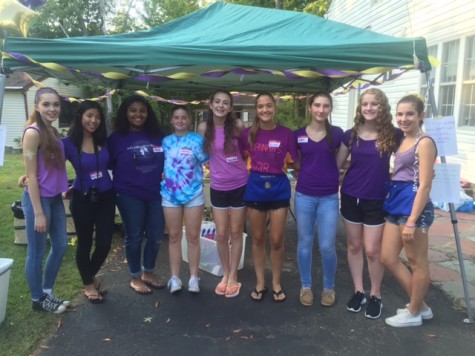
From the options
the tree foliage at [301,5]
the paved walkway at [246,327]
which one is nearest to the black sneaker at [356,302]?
the paved walkway at [246,327]

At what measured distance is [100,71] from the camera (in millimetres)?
3709

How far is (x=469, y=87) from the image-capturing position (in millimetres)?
7422

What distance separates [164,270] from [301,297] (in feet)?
5.10

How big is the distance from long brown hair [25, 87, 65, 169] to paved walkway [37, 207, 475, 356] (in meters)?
1.28

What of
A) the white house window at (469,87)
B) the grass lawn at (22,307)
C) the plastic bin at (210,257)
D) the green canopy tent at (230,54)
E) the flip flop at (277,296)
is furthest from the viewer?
the white house window at (469,87)

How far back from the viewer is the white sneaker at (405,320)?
316 cm

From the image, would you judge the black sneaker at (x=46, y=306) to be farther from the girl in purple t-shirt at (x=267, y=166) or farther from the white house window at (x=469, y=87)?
the white house window at (x=469, y=87)

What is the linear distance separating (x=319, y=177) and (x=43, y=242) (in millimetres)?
Answer: 2220

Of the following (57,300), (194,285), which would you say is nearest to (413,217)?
(194,285)

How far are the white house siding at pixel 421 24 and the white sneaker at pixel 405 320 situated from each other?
5.11 metres

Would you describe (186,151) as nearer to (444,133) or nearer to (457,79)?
(444,133)

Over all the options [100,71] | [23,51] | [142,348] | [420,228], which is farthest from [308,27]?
[142,348]

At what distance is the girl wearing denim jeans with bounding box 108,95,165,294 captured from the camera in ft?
11.1

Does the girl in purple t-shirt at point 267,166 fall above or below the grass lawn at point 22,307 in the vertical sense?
above
